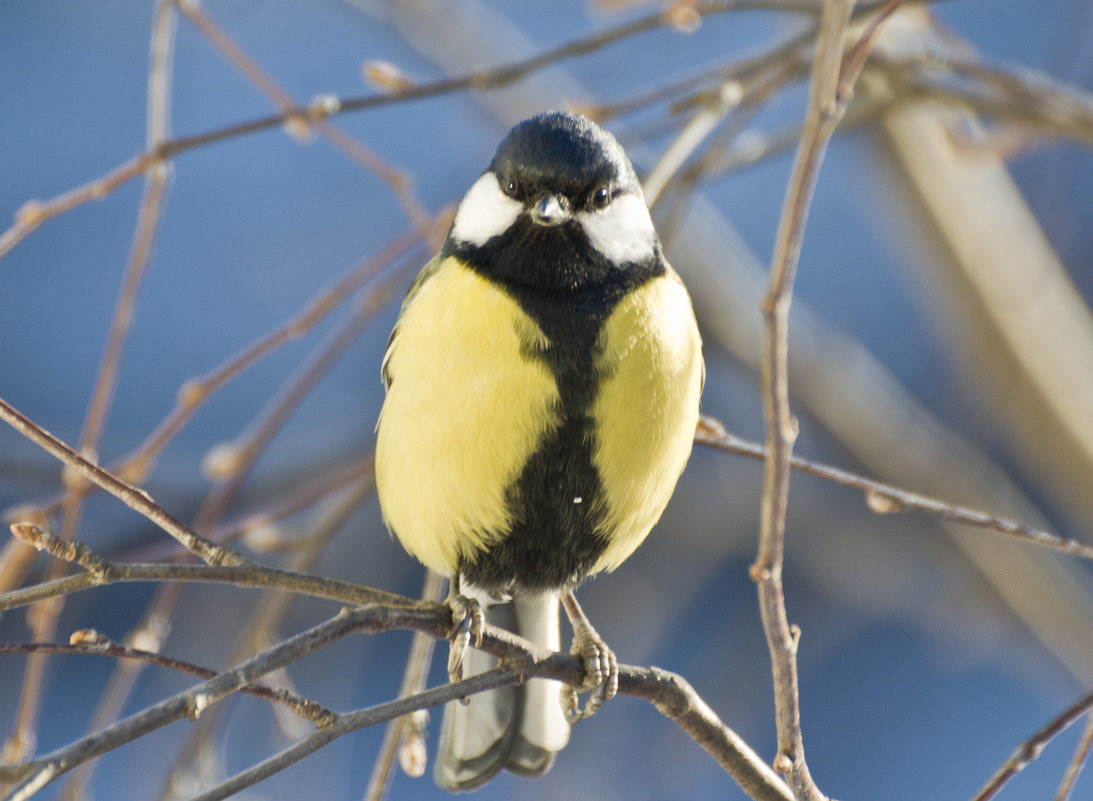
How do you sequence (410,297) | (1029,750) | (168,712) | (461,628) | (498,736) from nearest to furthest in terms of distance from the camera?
(168,712), (1029,750), (461,628), (410,297), (498,736)

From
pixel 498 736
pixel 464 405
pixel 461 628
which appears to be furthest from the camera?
pixel 498 736

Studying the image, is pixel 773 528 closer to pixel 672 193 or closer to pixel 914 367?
pixel 672 193

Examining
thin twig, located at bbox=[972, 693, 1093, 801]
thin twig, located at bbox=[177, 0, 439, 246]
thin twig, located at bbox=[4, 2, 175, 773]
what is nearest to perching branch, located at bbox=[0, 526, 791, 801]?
thin twig, located at bbox=[972, 693, 1093, 801]

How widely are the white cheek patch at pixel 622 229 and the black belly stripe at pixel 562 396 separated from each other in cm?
2

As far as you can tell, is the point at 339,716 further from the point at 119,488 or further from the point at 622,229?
the point at 622,229

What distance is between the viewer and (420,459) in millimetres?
1312

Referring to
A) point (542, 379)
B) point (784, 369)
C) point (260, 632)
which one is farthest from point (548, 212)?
point (260, 632)

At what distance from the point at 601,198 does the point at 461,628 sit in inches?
22.1

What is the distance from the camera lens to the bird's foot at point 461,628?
3.49 feet

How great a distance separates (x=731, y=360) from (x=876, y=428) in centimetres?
42

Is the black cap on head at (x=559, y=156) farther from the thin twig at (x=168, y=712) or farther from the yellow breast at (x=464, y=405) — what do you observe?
the thin twig at (x=168, y=712)

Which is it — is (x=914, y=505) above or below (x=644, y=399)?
below

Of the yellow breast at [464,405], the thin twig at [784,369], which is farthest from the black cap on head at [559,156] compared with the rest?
the thin twig at [784,369]

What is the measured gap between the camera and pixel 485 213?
1.41 meters
